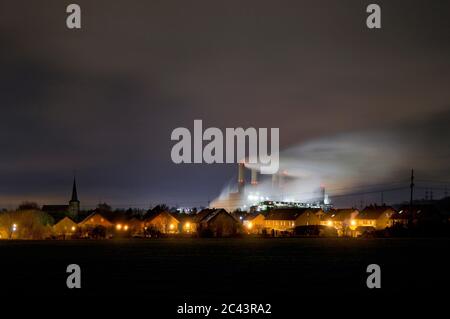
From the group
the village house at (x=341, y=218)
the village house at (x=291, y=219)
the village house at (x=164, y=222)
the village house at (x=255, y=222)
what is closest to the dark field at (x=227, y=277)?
the village house at (x=164, y=222)

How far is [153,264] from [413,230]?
6605 centimetres

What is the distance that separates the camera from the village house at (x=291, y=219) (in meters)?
144

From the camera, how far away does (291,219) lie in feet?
473

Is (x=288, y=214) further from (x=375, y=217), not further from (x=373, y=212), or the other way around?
(x=373, y=212)

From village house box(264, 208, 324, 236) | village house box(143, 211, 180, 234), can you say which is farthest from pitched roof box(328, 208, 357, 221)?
village house box(143, 211, 180, 234)

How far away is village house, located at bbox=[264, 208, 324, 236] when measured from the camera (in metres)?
144

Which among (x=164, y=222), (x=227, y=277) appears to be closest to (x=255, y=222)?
(x=164, y=222)

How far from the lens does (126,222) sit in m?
118

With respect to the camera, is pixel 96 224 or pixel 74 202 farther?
pixel 74 202

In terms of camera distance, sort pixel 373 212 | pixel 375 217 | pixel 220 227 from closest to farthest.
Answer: pixel 220 227 → pixel 375 217 → pixel 373 212

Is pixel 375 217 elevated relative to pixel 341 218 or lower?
elevated

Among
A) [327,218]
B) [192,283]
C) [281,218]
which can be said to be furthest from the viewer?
[327,218]
